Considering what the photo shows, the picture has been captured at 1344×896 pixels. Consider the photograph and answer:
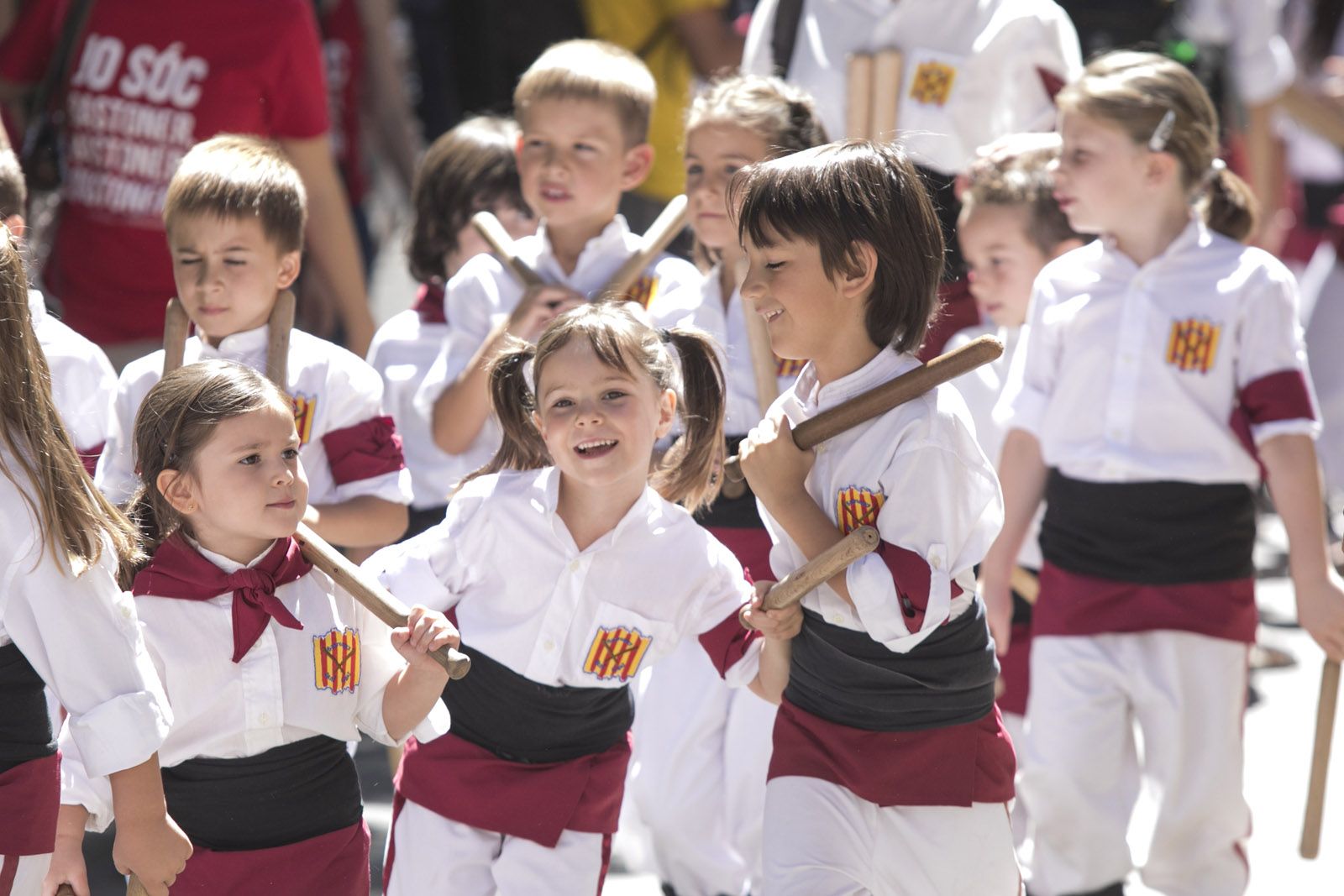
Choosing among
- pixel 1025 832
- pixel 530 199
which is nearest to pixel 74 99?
pixel 530 199

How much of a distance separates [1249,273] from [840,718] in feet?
4.80

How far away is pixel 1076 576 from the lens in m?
3.97

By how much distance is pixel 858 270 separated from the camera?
297 centimetres

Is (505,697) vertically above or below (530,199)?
below

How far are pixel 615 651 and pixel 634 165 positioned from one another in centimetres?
159

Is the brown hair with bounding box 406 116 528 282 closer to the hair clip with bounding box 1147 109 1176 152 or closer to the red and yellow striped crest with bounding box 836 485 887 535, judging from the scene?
the hair clip with bounding box 1147 109 1176 152

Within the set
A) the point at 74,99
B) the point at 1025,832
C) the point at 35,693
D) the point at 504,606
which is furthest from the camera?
the point at 74,99

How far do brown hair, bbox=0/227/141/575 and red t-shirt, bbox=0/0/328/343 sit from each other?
2288 mm

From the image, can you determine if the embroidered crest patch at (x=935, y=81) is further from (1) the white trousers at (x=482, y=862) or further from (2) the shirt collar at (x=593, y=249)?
(1) the white trousers at (x=482, y=862)

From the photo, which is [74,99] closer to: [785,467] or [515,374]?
[515,374]

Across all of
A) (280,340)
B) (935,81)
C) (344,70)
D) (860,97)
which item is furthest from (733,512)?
(344,70)

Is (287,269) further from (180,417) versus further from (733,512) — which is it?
(733,512)

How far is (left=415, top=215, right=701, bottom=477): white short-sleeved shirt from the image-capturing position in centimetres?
412

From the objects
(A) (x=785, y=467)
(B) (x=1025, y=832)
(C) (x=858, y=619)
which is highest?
(A) (x=785, y=467)
